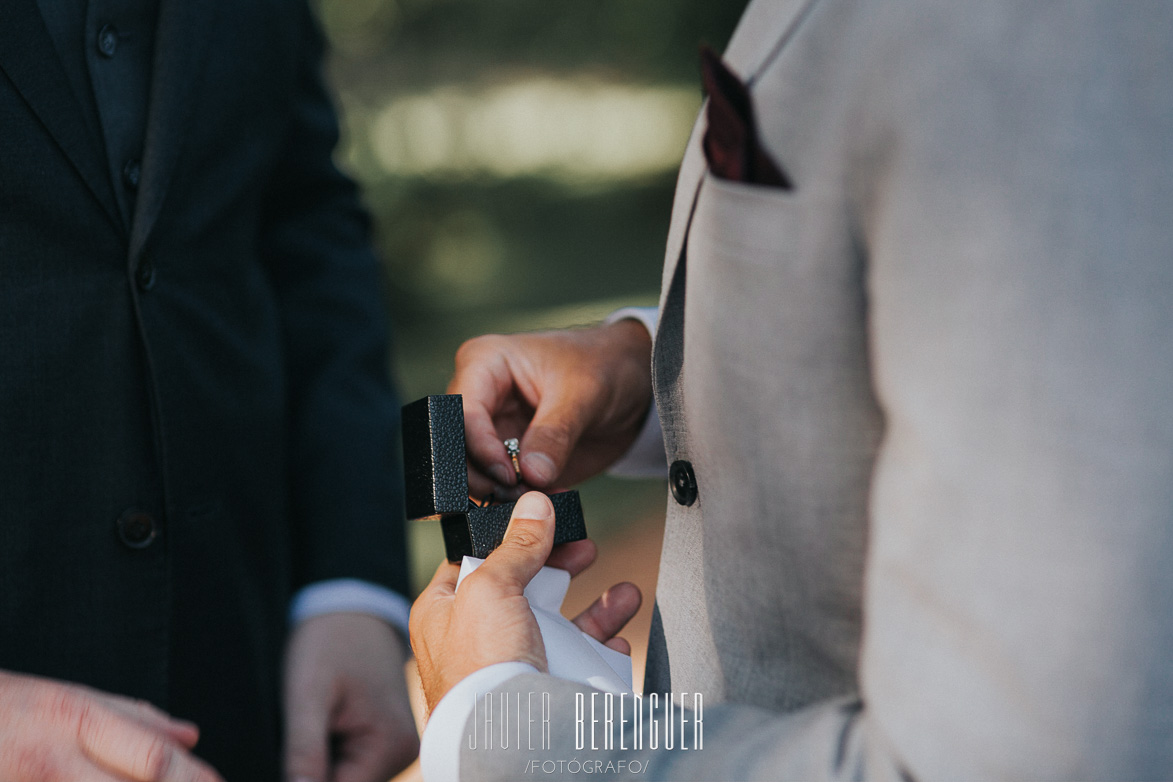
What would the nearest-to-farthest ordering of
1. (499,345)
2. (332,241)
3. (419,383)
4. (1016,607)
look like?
1. (1016,607)
2. (499,345)
3. (332,241)
4. (419,383)

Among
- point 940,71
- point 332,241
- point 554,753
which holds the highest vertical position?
point 332,241

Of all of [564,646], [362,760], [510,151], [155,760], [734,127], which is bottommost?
[362,760]

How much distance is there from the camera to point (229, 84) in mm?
1013

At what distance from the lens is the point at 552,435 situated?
872 millimetres

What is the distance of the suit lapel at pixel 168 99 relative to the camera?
36.2 inches

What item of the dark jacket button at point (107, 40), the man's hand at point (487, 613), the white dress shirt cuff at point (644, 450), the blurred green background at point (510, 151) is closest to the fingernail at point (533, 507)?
the man's hand at point (487, 613)

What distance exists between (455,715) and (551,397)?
43cm

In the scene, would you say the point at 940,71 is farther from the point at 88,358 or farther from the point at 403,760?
the point at 403,760

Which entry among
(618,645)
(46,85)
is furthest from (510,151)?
(618,645)

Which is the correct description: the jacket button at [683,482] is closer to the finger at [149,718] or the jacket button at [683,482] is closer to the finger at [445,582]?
the finger at [445,582]

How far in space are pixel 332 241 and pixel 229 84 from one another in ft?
1.21

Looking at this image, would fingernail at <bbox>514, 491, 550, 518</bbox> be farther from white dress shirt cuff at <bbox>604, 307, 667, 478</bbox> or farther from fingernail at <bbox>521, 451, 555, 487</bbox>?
white dress shirt cuff at <bbox>604, 307, 667, 478</bbox>

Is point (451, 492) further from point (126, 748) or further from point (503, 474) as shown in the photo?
point (126, 748)

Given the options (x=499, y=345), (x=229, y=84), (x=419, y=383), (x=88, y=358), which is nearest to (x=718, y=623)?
(x=499, y=345)
